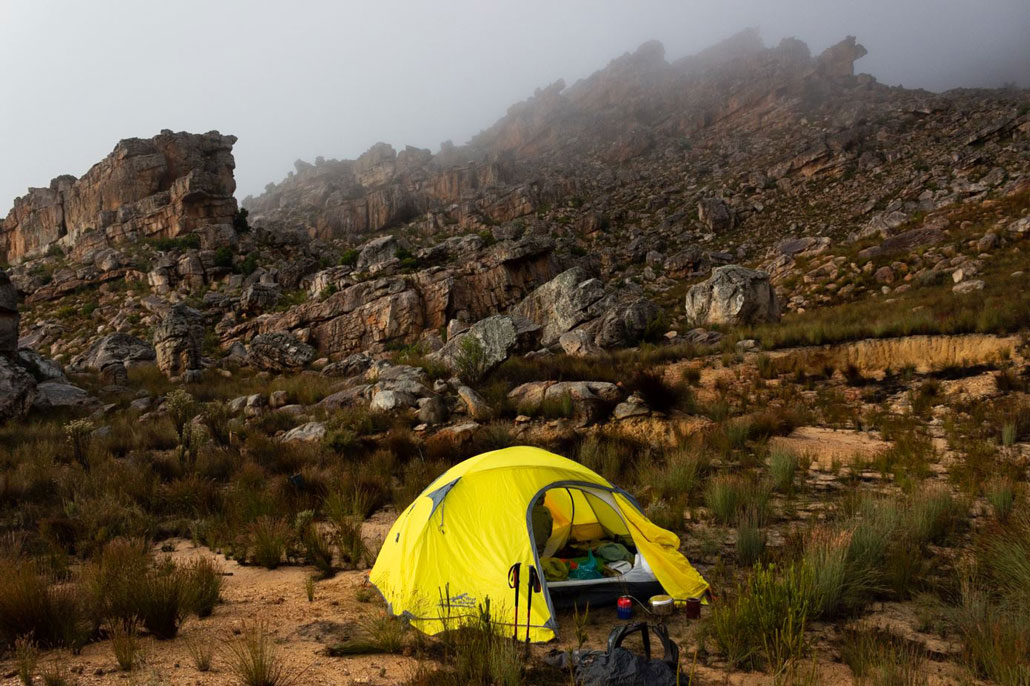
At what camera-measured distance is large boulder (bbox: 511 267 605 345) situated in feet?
68.3

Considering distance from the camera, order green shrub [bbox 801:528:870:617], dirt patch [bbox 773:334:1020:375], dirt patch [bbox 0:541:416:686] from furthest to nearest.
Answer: dirt patch [bbox 773:334:1020:375] → green shrub [bbox 801:528:870:617] → dirt patch [bbox 0:541:416:686]

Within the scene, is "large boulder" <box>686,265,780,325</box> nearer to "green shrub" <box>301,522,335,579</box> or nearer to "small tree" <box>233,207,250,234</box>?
"green shrub" <box>301,522,335,579</box>

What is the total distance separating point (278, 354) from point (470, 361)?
10.5m

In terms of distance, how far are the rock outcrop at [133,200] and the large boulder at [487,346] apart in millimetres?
28356

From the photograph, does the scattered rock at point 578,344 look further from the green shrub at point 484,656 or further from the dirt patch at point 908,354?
the green shrub at point 484,656

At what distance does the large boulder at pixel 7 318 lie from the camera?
15.0 metres

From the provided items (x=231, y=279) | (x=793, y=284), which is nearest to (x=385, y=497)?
(x=793, y=284)

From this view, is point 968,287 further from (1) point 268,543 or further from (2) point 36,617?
(2) point 36,617

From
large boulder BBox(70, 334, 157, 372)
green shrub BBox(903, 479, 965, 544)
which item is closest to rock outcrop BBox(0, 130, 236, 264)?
large boulder BBox(70, 334, 157, 372)

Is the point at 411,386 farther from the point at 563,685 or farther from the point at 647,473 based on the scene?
the point at 563,685

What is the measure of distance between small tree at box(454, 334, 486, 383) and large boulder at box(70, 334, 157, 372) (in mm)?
14806

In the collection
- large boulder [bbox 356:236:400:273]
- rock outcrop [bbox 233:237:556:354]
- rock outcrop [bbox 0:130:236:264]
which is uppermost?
rock outcrop [bbox 0:130:236:264]

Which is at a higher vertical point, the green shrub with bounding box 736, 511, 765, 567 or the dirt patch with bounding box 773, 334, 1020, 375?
the dirt patch with bounding box 773, 334, 1020, 375

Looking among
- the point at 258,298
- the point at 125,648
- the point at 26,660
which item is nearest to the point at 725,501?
the point at 125,648
